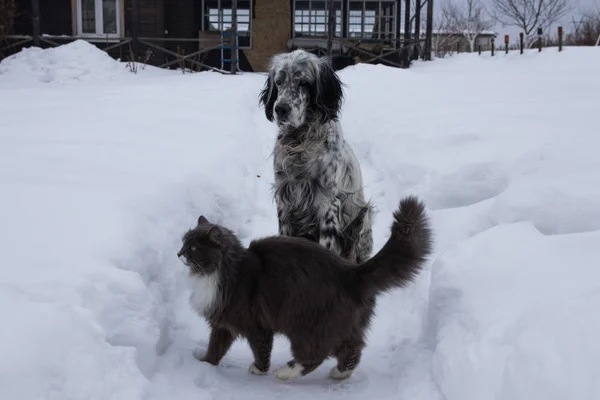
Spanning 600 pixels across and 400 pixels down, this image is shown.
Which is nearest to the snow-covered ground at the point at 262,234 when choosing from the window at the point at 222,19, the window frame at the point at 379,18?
the window at the point at 222,19

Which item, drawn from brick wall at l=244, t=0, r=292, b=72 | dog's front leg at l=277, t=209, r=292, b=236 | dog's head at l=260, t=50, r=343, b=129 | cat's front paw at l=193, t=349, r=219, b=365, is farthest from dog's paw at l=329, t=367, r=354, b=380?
brick wall at l=244, t=0, r=292, b=72

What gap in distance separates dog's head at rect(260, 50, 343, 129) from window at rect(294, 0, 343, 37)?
2284 centimetres

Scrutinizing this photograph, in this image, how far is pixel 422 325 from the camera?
3.75 metres

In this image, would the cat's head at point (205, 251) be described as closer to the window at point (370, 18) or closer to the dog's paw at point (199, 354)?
the dog's paw at point (199, 354)

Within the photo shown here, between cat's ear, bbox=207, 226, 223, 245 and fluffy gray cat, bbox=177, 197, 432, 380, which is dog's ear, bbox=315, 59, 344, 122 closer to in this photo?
fluffy gray cat, bbox=177, 197, 432, 380

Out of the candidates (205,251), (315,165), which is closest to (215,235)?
(205,251)

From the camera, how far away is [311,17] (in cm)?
2734

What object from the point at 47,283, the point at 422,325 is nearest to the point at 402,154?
the point at 422,325

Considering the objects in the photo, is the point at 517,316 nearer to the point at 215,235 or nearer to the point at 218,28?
the point at 215,235

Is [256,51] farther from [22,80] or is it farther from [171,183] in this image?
[171,183]

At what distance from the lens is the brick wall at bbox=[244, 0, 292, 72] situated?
84.7ft

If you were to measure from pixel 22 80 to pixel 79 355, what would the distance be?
619 inches

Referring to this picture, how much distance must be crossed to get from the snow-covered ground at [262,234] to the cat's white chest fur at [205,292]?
0.68ft

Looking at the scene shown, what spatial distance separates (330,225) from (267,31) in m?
22.2
